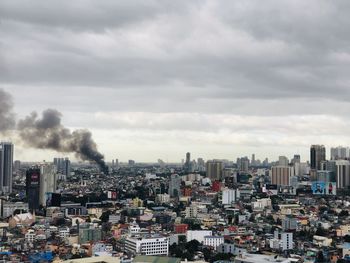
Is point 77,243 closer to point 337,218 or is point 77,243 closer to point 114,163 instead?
point 337,218

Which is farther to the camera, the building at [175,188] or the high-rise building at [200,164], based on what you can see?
the high-rise building at [200,164]

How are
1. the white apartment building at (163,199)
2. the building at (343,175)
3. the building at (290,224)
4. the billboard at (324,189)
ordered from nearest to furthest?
the building at (290,224) → the white apartment building at (163,199) → the billboard at (324,189) → the building at (343,175)

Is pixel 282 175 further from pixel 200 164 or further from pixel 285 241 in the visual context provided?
pixel 285 241

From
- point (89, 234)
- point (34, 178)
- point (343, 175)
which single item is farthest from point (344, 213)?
point (343, 175)

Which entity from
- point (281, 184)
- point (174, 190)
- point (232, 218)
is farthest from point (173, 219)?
point (281, 184)

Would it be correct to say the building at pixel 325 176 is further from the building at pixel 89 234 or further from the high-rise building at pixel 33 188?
the building at pixel 89 234

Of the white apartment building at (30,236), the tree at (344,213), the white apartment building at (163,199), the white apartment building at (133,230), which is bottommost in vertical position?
the white apartment building at (30,236)

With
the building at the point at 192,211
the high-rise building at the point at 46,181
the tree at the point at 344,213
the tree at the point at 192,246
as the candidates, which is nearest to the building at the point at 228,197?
the building at the point at 192,211
